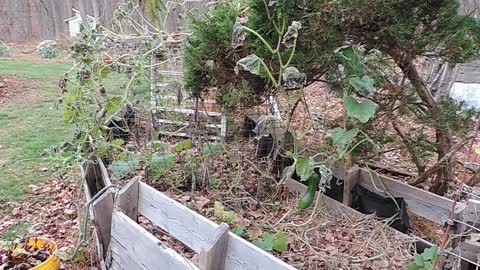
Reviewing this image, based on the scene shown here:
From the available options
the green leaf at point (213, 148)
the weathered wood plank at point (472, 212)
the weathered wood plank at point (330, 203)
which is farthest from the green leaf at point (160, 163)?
the weathered wood plank at point (472, 212)

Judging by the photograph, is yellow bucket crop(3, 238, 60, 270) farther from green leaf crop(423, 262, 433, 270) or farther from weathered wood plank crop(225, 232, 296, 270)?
green leaf crop(423, 262, 433, 270)

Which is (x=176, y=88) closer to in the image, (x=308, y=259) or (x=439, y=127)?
(x=308, y=259)

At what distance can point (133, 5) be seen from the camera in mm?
2869

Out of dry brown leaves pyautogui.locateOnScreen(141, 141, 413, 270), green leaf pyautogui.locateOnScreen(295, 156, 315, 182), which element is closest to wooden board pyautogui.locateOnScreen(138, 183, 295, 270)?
dry brown leaves pyautogui.locateOnScreen(141, 141, 413, 270)

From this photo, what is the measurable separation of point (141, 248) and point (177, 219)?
195mm

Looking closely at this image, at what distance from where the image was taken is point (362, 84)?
1.90 m

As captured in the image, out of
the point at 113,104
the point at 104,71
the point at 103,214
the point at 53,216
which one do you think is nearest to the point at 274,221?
the point at 103,214

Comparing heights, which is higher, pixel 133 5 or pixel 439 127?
pixel 133 5

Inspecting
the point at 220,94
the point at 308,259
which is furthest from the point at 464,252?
the point at 220,94

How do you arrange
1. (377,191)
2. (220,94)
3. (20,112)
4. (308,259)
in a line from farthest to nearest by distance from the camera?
(20,112) < (377,191) < (220,94) < (308,259)

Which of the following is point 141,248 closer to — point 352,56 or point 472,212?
point 352,56

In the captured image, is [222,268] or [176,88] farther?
[176,88]

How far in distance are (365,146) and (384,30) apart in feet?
2.44

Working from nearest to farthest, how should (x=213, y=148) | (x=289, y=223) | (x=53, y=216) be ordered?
(x=289, y=223) → (x=213, y=148) → (x=53, y=216)
